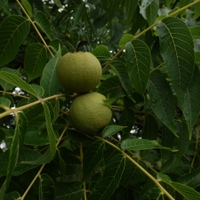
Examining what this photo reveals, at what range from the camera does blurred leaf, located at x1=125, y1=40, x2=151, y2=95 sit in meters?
1.26

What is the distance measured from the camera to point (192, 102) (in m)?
1.23

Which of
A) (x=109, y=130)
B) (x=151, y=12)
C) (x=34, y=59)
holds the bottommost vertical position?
(x=109, y=130)

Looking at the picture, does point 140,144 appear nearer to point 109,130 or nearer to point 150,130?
point 109,130

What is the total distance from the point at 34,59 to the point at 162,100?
66cm

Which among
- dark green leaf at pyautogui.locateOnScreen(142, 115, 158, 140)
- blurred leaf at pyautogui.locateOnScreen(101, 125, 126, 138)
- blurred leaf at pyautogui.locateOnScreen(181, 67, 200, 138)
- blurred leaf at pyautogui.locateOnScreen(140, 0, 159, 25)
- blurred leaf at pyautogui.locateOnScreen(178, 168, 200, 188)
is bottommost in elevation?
blurred leaf at pyautogui.locateOnScreen(178, 168, 200, 188)

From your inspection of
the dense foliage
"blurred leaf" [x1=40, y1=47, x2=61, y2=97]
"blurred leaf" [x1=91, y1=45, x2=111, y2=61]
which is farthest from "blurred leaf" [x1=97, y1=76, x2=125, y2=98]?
"blurred leaf" [x1=40, y1=47, x2=61, y2=97]

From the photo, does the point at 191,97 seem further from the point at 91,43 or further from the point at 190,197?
the point at 91,43

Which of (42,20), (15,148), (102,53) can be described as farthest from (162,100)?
(42,20)

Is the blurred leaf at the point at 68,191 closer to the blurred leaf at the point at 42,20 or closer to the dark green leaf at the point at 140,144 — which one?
the dark green leaf at the point at 140,144

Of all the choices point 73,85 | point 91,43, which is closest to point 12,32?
point 73,85

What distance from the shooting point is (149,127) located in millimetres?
1586

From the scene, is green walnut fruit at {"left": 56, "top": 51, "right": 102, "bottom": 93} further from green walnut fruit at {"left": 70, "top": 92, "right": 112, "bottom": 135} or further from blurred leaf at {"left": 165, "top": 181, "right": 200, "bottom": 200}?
blurred leaf at {"left": 165, "top": 181, "right": 200, "bottom": 200}

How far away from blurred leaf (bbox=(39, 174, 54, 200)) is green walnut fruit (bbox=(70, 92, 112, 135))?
226 mm

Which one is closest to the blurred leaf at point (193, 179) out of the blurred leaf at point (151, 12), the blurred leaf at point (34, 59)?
the blurred leaf at point (151, 12)
